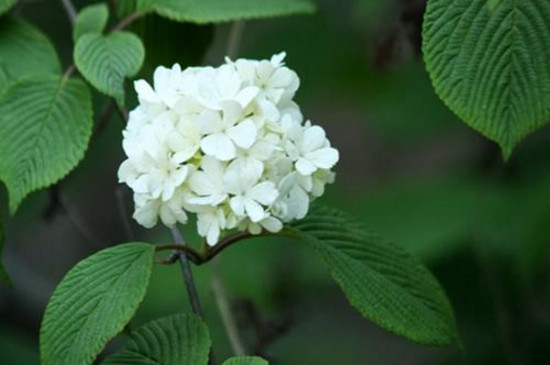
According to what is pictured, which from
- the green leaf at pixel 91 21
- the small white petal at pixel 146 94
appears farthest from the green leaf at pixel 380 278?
the green leaf at pixel 91 21

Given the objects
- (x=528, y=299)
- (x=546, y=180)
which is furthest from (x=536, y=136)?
(x=528, y=299)

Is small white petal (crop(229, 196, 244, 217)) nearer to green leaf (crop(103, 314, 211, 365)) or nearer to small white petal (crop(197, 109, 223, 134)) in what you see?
small white petal (crop(197, 109, 223, 134))

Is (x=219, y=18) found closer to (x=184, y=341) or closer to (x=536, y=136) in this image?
(x=184, y=341)

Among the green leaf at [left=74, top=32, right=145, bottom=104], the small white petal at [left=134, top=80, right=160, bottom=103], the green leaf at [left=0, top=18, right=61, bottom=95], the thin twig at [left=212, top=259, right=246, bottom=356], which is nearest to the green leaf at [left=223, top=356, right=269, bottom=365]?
the small white petal at [left=134, top=80, right=160, bottom=103]

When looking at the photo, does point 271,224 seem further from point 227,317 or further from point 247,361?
point 227,317

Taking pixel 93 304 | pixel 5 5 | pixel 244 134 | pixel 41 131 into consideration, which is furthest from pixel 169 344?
pixel 5 5

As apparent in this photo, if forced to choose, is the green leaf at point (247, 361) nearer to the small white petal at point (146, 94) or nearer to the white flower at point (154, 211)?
the white flower at point (154, 211)
